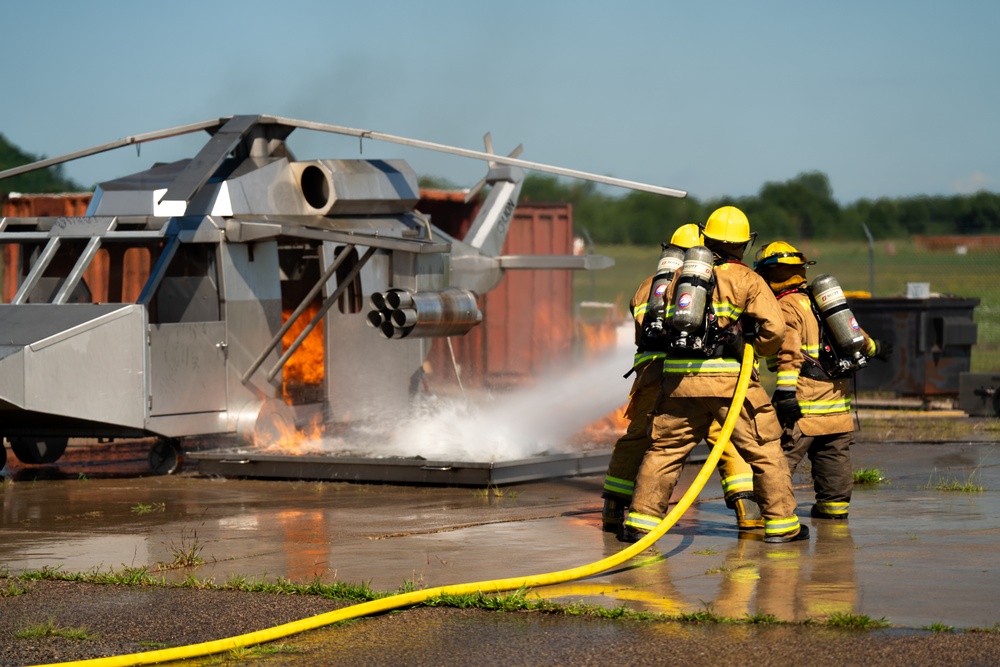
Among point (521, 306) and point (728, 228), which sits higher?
point (728, 228)

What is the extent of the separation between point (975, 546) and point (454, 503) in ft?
12.7

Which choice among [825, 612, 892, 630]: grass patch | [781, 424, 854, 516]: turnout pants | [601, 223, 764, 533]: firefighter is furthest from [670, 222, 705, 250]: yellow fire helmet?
[825, 612, 892, 630]: grass patch

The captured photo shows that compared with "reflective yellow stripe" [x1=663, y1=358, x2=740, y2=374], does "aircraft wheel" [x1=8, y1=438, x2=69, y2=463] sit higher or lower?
lower

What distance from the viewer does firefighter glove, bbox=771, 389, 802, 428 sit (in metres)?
8.55

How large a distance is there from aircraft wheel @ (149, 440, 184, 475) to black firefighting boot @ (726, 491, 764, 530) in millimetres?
6019

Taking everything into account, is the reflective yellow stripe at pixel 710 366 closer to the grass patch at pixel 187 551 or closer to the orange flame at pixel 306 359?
the grass patch at pixel 187 551

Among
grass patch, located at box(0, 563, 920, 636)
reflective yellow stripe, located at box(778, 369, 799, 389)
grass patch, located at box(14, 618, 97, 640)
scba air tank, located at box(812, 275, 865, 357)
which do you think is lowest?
grass patch, located at box(14, 618, 97, 640)

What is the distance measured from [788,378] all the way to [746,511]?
84 cm

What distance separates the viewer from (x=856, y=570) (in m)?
7.29

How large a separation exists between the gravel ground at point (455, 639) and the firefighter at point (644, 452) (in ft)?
8.13

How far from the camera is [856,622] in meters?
5.98

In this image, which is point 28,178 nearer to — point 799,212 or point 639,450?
point 799,212

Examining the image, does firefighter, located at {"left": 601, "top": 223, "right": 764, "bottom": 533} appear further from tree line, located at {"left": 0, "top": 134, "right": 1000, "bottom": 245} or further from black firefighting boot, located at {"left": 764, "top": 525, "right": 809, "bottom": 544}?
tree line, located at {"left": 0, "top": 134, "right": 1000, "bottom": 245}

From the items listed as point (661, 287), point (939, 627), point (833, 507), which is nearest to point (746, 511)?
point (833, 507)
